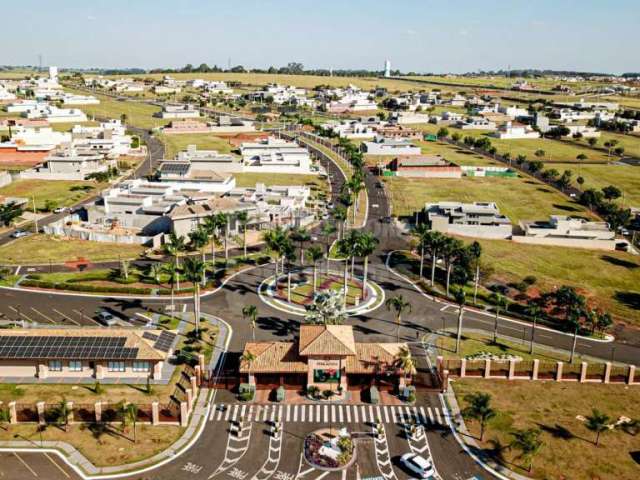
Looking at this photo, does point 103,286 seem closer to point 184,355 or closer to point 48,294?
point 48,294

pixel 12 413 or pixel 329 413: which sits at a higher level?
pixel 12 413

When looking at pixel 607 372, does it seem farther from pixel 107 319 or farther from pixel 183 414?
pixel 107 319

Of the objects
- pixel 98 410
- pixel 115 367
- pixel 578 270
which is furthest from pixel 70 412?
pixel 578 270

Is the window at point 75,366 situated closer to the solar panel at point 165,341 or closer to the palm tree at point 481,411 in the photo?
the solar panel at point 165,341

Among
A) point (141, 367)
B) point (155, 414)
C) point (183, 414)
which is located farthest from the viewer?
point (141, 367)

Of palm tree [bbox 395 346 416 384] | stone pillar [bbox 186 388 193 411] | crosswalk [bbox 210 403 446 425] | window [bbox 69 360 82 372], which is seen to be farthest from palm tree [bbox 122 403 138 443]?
palm tree [bbox 395 346 416 384]

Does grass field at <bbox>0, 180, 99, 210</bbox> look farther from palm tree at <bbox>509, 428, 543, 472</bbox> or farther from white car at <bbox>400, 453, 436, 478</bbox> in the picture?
palm tree at <bbox>509, 428, 543, 472</bbox>
